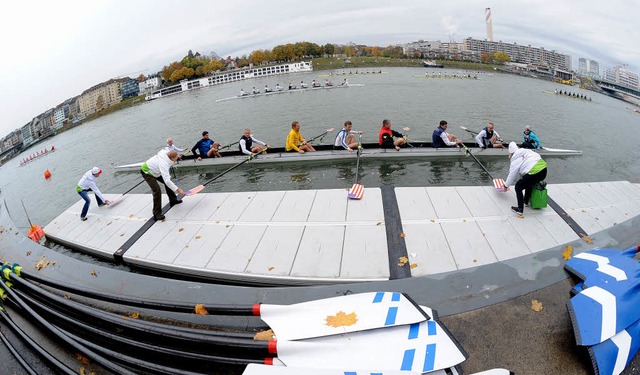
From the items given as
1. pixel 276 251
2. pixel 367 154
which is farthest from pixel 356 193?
pixel 367 154

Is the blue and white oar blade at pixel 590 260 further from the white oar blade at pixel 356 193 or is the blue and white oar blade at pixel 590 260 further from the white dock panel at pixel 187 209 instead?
the white dock panel at pixel 187 209

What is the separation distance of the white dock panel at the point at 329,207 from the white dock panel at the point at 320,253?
35 centimetres

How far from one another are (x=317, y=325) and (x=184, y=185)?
10.8 meters

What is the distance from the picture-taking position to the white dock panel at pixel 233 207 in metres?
7.25

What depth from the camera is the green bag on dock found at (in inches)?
257

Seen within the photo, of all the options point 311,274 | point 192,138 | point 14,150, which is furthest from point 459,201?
point 14,150

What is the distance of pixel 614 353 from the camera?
9.21 feet

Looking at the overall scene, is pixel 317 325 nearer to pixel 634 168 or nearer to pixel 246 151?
pixel 246 151

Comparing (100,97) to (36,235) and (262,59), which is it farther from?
(36,235)

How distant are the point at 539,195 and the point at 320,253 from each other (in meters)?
4.95

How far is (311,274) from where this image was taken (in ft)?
16.6

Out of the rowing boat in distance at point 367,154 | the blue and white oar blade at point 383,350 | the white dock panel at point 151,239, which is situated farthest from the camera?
the rowing boat in distance at point 367,154

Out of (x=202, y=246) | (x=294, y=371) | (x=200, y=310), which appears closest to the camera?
(x=294, y=371)

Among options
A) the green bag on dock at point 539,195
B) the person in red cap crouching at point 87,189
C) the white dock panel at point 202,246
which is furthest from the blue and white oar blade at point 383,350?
the person in red cap crouching at point 87,189
